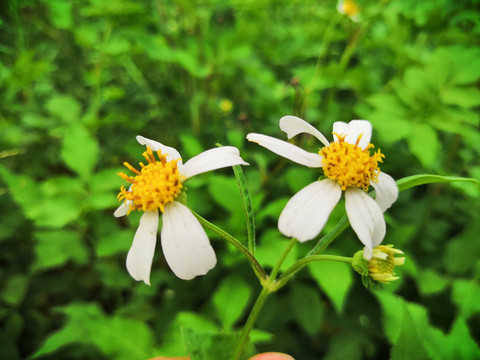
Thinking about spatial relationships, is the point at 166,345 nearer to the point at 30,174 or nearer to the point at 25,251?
the point at 25,251

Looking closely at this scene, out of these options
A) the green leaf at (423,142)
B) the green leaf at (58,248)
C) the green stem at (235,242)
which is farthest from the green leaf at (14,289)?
the green leaf at (423,142)

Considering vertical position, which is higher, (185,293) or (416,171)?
(416,171)

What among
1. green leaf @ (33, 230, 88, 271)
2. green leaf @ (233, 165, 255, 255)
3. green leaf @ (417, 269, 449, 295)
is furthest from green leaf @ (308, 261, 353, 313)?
green leaf @ (33, 230, 88, 271)

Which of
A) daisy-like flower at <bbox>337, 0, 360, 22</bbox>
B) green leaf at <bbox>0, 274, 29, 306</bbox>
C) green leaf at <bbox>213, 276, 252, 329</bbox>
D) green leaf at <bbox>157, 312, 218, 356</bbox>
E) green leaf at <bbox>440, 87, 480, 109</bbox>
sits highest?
daisy-like flower at <bbox>337, 0, 360, 22</bbox>

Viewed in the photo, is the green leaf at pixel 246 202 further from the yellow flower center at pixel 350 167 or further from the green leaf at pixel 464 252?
the green leaf at pixel 464 252

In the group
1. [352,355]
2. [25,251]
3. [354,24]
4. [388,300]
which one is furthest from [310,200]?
[25,251]

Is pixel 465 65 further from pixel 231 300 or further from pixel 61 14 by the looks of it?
pixel 61 14

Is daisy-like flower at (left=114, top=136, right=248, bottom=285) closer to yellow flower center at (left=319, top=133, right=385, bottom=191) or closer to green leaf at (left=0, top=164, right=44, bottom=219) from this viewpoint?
yellow flower center at (left=319, top=133, right=385, bottom=191)
